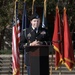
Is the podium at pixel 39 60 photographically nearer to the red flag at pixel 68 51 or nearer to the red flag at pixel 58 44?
the red flag at pixel 68 51

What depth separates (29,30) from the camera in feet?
22.1

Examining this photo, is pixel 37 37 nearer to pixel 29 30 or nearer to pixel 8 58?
pixel 29 30

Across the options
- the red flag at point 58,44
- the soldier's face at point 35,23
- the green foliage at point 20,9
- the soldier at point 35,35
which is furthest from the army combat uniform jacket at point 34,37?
the green foliage at point 20,9

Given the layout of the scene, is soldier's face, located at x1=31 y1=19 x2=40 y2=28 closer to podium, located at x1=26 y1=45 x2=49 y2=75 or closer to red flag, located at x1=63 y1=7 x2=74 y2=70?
podium, located at x1=26 y1=45 x2=49 y2=75

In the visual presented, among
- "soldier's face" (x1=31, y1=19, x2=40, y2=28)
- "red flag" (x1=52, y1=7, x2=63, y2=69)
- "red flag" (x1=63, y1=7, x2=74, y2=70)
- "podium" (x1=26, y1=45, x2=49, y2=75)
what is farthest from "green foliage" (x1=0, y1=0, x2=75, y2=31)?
"podium" (x1=26, y1=45, x2=49, y2=75)

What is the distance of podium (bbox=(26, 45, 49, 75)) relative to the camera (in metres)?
5.67

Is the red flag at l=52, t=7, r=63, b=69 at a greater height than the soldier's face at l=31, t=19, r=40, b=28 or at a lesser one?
lesser

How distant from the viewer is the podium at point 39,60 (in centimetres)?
567

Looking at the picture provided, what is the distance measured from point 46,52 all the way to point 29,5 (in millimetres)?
13662

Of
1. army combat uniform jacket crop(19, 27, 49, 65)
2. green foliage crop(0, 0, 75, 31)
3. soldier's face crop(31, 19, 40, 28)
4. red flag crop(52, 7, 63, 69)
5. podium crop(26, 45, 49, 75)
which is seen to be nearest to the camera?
podium crop(26, 45, 49, 75)

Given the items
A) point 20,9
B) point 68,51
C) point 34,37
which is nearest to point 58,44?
point 68,51

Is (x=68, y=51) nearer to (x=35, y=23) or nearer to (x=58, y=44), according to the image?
(x=58, y=44)

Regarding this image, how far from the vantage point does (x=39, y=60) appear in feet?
18.6

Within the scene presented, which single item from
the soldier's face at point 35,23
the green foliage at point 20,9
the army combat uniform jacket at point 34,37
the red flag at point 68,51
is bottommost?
the red flag at point 68,51
